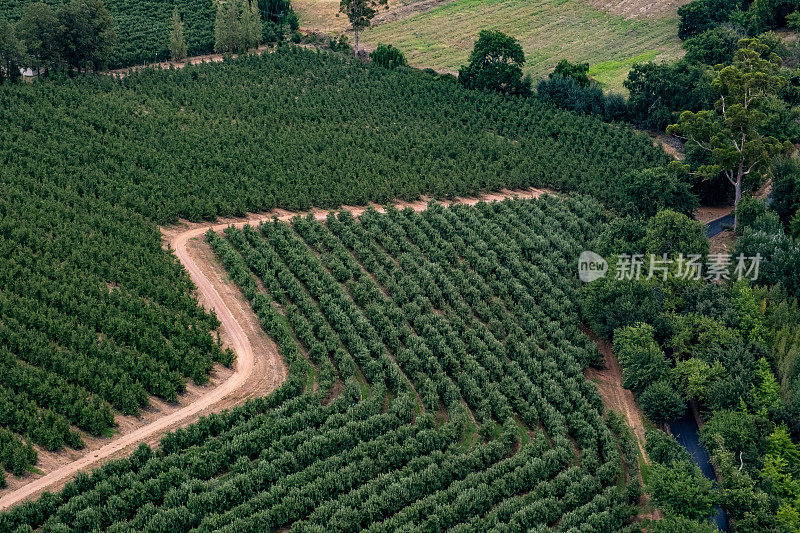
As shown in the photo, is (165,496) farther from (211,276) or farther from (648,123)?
(648,123)

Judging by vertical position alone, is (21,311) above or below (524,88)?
below

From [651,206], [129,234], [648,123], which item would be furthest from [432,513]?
[648,123]

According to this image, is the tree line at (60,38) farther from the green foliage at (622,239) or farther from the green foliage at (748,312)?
the green foliage at (748,312)

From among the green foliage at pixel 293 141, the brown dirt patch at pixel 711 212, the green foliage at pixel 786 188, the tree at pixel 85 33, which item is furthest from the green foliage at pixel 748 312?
the tree at pixel 85 33

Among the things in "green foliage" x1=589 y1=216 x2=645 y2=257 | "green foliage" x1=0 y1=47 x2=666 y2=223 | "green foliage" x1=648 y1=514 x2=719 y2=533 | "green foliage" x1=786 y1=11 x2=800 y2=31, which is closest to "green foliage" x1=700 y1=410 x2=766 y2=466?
"green foliage" x1=648 y1=514 x2=719 y2=533

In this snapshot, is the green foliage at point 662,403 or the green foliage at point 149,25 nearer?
the green foliage at point 662,403

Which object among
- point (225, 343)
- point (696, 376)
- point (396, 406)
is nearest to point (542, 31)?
point (696, 376)
